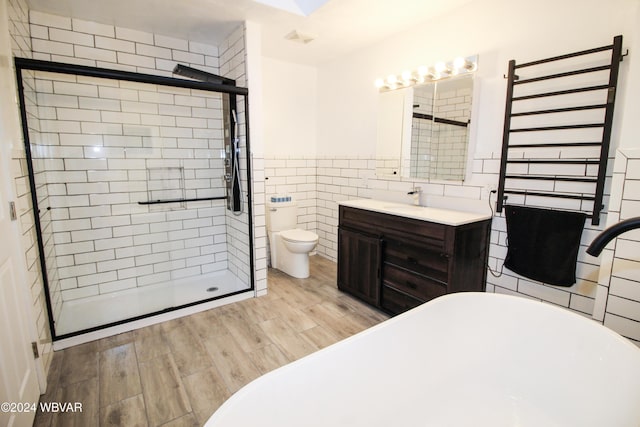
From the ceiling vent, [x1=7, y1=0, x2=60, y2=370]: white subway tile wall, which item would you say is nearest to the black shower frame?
[x1=7, y1=0, x2=60, y2=370]: white subway tile wall

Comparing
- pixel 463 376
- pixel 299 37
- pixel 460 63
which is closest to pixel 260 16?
pixel 299 37

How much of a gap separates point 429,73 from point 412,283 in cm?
171

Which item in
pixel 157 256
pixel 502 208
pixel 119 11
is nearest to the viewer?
pixel 502 208

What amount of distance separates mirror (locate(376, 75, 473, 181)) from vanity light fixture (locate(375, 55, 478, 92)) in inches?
1.8

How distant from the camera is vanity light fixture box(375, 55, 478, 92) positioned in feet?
7.73

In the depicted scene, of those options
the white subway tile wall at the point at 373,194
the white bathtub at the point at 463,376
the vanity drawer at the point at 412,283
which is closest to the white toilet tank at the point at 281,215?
the white subway tile wall at the point at 373,194

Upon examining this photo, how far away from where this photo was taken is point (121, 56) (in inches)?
109

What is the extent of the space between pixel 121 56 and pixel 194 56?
24.5 inches

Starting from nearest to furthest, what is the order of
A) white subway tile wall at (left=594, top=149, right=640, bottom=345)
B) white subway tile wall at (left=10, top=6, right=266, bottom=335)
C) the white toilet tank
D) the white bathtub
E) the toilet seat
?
the white bathtub
white subway tile wall at (left=594, top=149, right=640, bottom=345)
white subway tile wall at (left=10, top=6, right=266, bottom=335)
the toilet seat
the white toilet tank

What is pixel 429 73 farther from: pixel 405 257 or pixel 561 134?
pixel 405 257

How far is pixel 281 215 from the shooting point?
3.61m

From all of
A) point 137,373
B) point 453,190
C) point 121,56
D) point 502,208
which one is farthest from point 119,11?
point 502,208

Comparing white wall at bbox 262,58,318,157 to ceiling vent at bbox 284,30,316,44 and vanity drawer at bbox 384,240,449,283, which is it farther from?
vanity drawer at bbox 384,240,449,283

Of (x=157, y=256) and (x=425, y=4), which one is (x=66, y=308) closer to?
(x=157, y=256)
